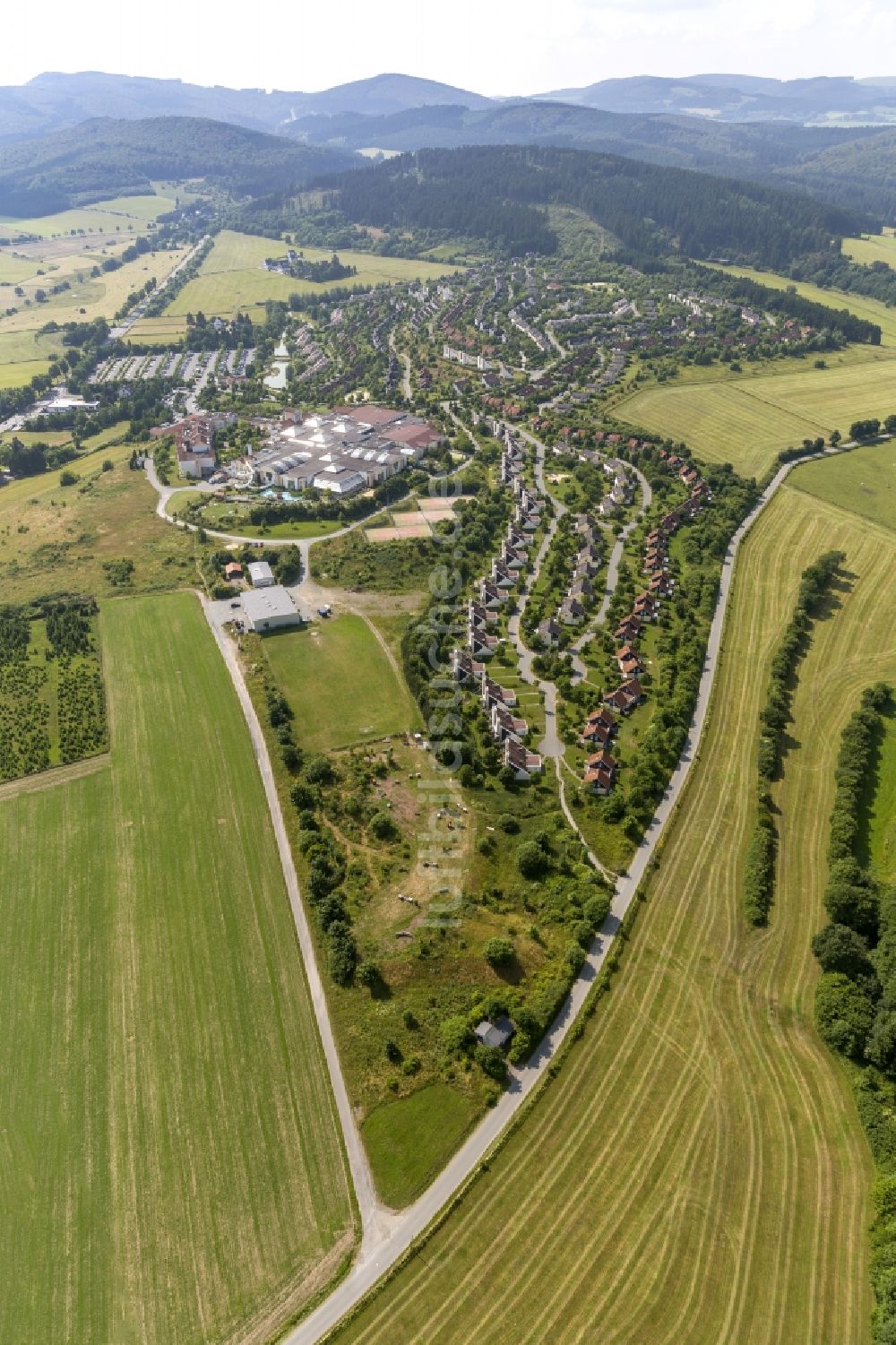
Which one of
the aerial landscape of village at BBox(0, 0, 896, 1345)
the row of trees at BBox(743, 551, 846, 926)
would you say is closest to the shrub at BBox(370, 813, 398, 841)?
the aerial landscape of village at BBox(0, 0, 896, 1345)

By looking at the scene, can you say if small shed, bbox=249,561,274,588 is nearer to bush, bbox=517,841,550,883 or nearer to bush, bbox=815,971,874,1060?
bush, bbox=517,841,550,883

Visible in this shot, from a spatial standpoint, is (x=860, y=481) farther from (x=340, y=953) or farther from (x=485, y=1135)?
(x=485, y=1135)

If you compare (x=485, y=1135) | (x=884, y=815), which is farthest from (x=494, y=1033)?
(x=884, y=815)

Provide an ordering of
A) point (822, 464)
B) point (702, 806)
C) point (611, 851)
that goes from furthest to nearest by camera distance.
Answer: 1. point (822, 464)
2. point (702, 806)
3. point (611, 851)

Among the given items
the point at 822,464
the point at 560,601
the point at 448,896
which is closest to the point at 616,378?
the point at 822,464

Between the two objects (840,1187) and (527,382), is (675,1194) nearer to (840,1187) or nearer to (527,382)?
(840,1187)

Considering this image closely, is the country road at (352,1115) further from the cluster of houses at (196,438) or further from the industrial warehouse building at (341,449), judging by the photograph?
the cluster of houses at (196,438)
